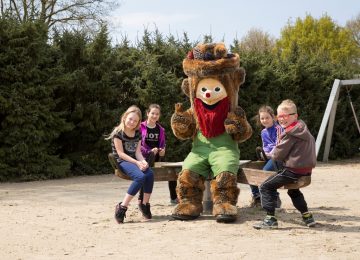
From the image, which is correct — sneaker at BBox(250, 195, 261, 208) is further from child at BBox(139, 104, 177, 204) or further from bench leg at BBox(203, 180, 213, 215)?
child at BBox(139, 104, 177, 204)

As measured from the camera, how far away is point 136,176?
667 cm

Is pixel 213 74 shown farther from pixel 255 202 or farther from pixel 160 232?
pixel 160 232

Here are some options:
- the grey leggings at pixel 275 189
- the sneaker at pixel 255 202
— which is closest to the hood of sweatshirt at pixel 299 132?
the grey leggings at pixel 275 189

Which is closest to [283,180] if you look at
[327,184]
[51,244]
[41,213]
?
[51,244]

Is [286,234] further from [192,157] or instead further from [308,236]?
[192,157]

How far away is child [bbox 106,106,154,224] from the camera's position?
6625 mm

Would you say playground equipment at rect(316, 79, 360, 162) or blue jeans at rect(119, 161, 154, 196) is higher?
playground equipment at rect(316, 79, 360, 162)

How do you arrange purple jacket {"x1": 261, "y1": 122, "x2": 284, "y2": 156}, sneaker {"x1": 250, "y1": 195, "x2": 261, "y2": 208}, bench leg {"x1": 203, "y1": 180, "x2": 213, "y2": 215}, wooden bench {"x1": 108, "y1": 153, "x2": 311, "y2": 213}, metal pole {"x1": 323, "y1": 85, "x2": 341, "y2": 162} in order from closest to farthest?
wooden bench {"x1": 108, "y1": 153, "x2": 311, "y2": 213} → bench leg {"x1": 203, "y1": 180, "x2": 213, "y2": 215} → purple jacket {"x1": 261, "y1": 122, "x2": 284, "y2": 156} → sneaker {"x1": 250, "y1": 195, "x2": 261, "y2": 208} → metal pole {"x1": 323, "y1": 85, "x2": 341, "y2": 162}

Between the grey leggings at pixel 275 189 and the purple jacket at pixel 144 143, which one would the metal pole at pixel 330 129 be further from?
the grey leggings at pixel 275 189

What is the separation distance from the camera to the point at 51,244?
215 inches

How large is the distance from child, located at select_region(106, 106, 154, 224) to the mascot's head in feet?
2.99

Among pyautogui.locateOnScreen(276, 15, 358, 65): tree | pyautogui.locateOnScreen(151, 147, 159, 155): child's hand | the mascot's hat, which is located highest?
pyautogui.locateOnScreen(276, 15, 358, 65): tree

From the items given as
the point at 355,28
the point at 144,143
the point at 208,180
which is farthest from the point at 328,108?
the point at 355,28

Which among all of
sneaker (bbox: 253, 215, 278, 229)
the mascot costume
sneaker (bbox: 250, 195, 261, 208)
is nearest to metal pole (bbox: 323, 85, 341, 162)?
sneaker (bbox: 250, 195, 261, 208)
